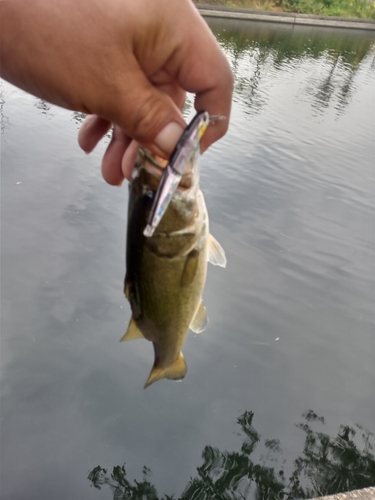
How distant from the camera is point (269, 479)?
4145mm

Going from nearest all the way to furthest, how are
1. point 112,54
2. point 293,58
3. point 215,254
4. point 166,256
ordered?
point 112,54 < point 166,256 < point 215,254 < point 293,58

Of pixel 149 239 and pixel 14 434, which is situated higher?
pixel 149 239

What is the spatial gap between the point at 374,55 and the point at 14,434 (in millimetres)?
30463

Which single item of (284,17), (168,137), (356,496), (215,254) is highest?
(168,137)

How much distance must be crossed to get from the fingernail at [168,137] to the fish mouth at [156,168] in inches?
2.3

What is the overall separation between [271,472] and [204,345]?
1.64 m

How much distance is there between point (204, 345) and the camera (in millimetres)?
5289

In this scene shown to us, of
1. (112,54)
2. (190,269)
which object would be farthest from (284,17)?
(190,269)

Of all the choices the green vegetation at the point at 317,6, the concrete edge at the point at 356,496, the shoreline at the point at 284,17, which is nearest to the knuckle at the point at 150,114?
the concrete edge at the point at 356,496

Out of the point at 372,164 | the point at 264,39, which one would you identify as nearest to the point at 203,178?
the point at 372,164

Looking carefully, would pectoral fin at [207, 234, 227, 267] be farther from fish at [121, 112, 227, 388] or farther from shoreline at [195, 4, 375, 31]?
shoreline at [195, 4, 375, 31]

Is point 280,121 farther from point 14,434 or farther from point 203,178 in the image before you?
point 14,434

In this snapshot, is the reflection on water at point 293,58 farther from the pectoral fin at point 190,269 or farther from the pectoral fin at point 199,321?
the pectoral fin at point 190,269

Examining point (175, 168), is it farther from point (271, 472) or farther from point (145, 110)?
point (271, 472)
